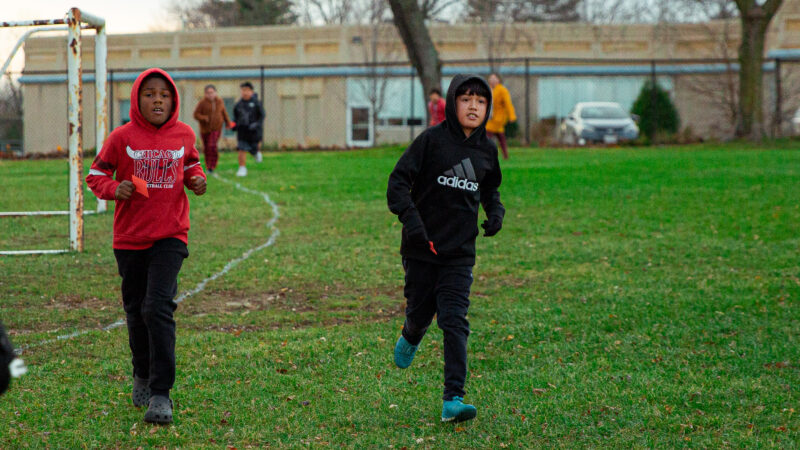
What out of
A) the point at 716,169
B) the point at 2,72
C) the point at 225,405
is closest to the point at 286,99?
the point at 716,169

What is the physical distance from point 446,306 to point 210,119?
15435mm

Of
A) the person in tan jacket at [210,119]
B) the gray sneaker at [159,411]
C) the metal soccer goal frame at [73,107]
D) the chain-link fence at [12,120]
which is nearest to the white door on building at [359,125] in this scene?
the chain-link fence at [12,120]

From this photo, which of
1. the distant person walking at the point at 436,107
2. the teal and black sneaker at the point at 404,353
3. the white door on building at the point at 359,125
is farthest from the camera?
the white door on building at the point at 359,125

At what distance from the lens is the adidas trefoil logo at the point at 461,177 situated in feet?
15.3

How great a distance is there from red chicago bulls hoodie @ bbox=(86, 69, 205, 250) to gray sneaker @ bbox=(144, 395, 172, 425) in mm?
746

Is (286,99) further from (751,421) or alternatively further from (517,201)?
(751,421)

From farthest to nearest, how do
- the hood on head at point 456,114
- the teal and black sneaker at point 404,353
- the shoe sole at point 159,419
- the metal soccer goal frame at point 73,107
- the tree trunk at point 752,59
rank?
the tree trunk at point 752,59, the metal soccer goal frame at point 73,107, the teal and black sneaker at point 404,353, the hood on head at point 456,114, the shoe sole at point 159,419

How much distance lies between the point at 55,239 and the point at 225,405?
6.94 meters

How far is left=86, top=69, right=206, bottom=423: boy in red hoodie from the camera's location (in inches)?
176

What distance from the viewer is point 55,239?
10797 mm

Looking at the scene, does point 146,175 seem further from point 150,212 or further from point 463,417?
point 463,417

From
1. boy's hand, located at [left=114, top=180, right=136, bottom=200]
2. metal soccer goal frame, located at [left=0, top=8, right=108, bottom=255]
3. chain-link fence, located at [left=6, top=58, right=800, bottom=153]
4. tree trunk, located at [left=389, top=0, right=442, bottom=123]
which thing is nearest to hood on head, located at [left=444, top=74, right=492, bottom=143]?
boy's hand, located at [left=114, top=180, right=136, bottom=200]

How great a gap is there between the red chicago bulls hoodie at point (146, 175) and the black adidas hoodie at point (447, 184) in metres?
1.06

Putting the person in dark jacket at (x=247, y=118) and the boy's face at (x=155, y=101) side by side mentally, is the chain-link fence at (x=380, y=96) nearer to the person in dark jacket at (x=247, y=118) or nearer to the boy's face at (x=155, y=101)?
the person in dark jacket at (x=247, y=118)
